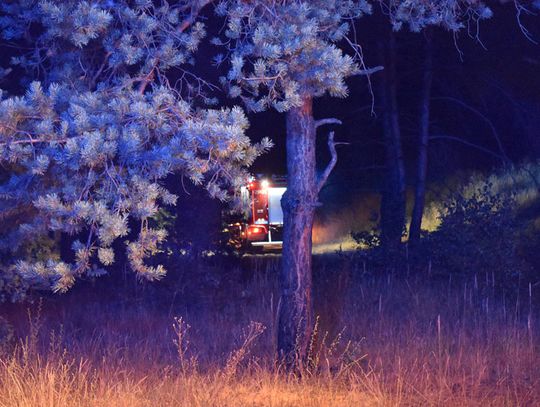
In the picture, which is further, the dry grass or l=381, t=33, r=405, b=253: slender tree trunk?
l=381, t=33, r=405, b=253: slender tree trunk

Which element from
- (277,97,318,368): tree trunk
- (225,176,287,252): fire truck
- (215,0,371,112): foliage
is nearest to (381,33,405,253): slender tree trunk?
(225,176,287,252): fire truck

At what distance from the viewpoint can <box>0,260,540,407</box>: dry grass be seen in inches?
300

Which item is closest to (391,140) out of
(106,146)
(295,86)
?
(295,86)

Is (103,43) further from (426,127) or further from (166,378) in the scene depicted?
(426,127)

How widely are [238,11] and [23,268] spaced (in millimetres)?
3081

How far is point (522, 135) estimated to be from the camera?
19297mm

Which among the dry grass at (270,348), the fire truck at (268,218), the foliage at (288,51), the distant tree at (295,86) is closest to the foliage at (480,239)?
the dry grass at (270,348)

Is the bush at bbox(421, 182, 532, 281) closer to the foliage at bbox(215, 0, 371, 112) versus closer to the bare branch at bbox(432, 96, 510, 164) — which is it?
the bare branch at bbox(432, 96, 510, 164)

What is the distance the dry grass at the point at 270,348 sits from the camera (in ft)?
25.0

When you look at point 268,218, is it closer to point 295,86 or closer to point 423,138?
point 423,138

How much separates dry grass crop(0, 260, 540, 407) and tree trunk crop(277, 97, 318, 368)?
1.10 ft

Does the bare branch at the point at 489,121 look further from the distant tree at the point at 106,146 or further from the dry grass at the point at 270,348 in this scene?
the distant tree at the point at 106,146

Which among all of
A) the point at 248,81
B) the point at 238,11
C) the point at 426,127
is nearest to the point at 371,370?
the point at 248,81

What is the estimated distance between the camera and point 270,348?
10.2m
